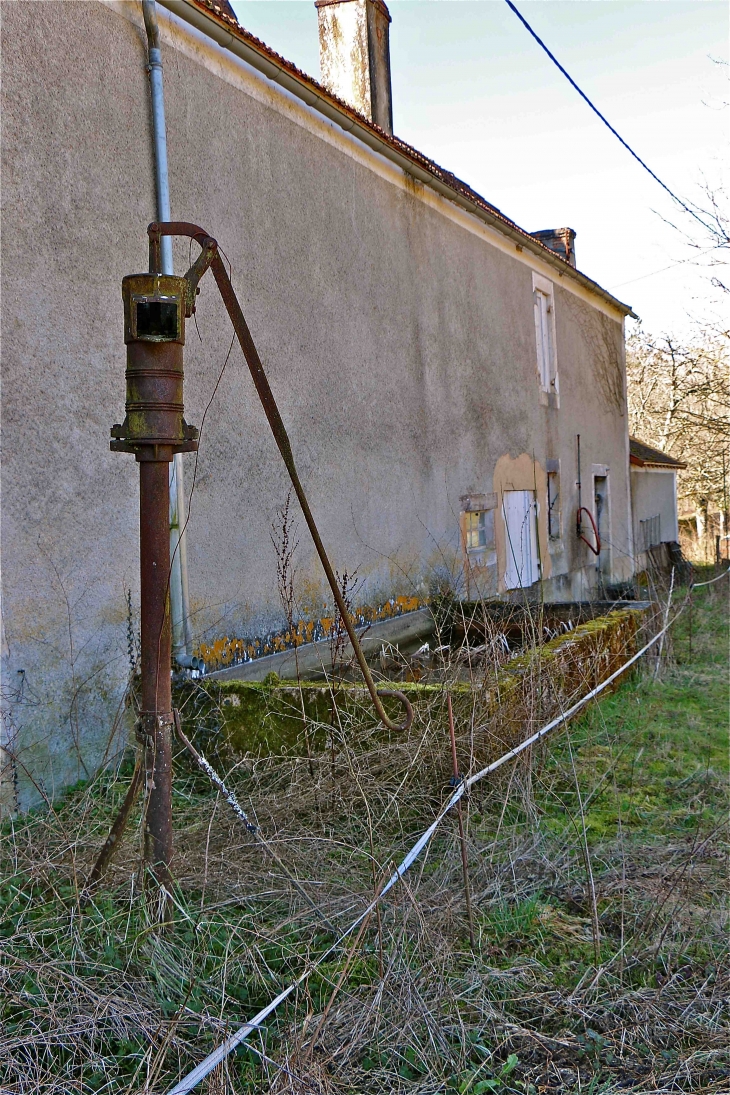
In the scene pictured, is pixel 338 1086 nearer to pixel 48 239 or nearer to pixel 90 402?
pixel 90 402

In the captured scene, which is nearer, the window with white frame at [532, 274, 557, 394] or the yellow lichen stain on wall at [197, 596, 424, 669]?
the yellow lichen stain on wall at [197, 596, 424, 669]

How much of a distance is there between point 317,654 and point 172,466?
5.38 ft

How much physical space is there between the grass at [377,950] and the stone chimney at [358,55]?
27.2ft

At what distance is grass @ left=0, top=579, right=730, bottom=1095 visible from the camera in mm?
2662

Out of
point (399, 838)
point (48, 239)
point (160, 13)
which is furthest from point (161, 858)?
point (160, 13)

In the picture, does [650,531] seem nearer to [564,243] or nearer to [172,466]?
[564,243]

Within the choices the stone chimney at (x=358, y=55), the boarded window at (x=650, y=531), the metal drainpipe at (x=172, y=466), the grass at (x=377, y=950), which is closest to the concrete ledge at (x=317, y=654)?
the metal drainpipe at (x=172, y=466)

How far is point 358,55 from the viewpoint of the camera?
10.4m

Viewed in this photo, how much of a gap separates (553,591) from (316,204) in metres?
7.39

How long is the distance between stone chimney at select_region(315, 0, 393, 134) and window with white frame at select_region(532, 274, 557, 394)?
154 inches

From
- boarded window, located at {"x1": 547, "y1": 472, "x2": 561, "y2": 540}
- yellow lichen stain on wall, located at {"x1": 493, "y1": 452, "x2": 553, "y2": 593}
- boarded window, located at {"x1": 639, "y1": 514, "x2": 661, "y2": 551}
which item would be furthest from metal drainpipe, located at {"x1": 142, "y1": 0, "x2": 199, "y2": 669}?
boarded window, located at {"x1": 639, "y1": 514, "x2": 661, "y2": 551}

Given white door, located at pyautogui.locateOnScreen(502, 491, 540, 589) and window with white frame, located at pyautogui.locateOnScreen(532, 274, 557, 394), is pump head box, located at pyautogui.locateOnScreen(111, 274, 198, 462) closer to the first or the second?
white door, located at pyautogui.locateOnScreen(502, 491, 540, 589)

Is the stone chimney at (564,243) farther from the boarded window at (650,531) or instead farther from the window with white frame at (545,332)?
the boarded window at (650,531)

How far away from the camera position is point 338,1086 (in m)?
2.56
